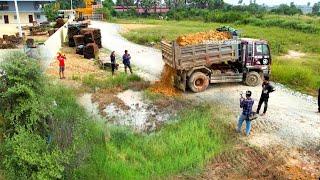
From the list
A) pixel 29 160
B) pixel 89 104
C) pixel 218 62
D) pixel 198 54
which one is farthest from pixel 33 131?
pixel 218 62

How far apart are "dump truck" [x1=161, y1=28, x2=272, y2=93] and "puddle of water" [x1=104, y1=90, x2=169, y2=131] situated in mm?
2306

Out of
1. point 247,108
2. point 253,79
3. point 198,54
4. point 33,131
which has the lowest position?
point 253,79

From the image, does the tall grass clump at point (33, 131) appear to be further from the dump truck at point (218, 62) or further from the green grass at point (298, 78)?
the green grass at point (298, 78)

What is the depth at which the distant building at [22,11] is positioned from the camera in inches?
2391

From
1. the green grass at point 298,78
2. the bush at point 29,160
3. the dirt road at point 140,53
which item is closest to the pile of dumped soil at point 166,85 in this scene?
the dirt road at point 140,53

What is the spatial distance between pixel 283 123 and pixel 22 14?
56.0 m

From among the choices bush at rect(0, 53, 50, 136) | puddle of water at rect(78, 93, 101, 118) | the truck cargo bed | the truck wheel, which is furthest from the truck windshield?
bush at rect(0, 53, 50, 136)

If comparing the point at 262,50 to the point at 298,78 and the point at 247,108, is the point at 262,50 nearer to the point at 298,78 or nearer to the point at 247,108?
the point at 298,78

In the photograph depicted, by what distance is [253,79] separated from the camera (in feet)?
61.6

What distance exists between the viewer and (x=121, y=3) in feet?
366

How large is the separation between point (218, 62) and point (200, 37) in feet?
4.66

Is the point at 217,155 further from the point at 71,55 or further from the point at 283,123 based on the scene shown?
the point at 71,55

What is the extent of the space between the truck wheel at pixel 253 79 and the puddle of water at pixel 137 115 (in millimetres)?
5170

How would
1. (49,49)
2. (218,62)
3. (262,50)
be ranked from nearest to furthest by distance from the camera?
(218,62)
(262,50)
(49,49)
